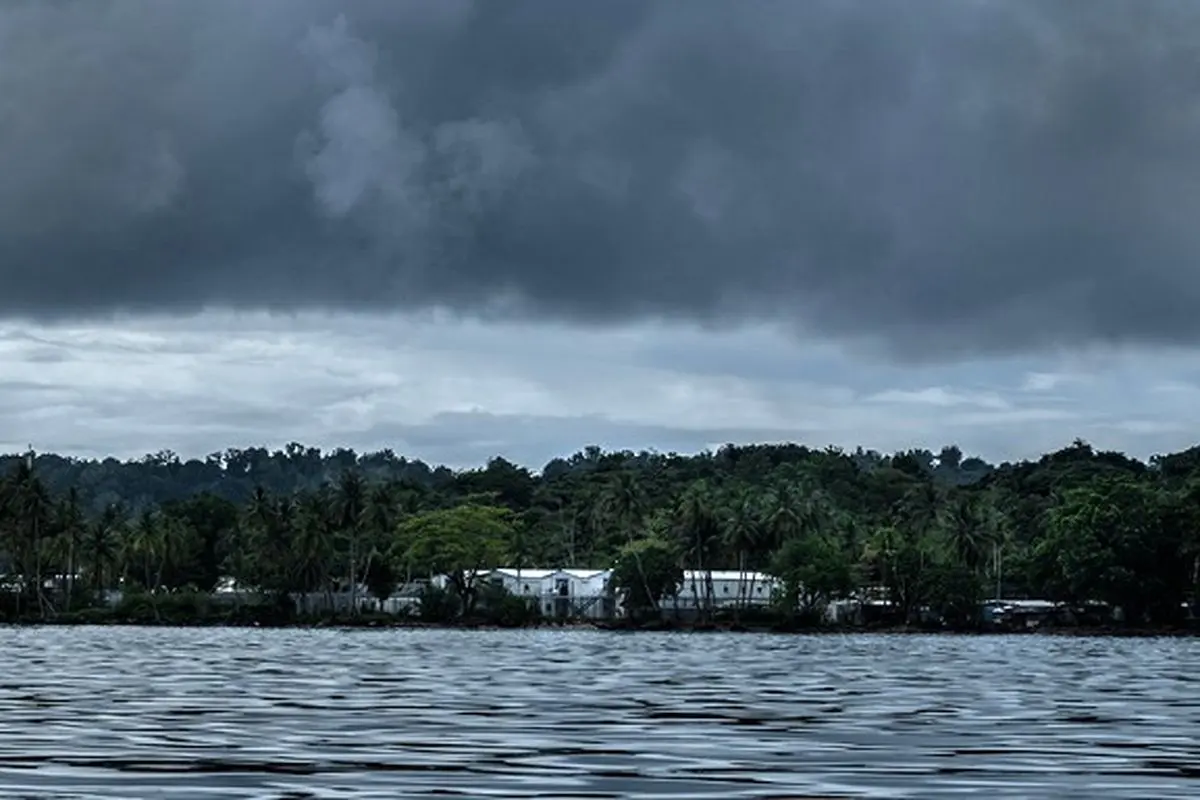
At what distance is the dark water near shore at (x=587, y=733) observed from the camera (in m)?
25.0

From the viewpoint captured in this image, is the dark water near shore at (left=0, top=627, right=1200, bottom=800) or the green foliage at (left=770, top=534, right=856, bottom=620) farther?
the green foliage at (left=770, top=534, right=856, bottom=620)

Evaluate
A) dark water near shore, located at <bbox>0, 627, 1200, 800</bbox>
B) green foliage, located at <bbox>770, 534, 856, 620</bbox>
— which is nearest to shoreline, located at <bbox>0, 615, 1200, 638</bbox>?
green foliage, located at <bbox>770, 534, 856, 620</bbox>

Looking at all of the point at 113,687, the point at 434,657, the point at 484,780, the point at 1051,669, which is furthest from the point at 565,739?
the point at 434,657

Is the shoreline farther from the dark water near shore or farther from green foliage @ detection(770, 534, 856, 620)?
the dark water near shore

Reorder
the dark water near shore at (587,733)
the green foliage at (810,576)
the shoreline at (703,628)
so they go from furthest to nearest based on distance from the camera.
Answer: the green foliage at (810,576) < the shoreline at (703,628) < the dark water near shore at (587,733)

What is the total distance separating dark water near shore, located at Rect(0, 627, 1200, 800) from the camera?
985 inches

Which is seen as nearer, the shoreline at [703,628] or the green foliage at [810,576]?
the shoreline at [703,628]

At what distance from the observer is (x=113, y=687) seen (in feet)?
165

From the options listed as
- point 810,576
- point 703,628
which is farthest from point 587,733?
point 810,576

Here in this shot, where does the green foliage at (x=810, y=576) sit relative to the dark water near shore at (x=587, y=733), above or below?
above

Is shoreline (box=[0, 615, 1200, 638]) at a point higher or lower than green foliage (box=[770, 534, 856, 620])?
lower

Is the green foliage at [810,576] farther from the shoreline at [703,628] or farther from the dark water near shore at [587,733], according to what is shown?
the dark water near shore at [587,733]

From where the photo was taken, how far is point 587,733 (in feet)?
111

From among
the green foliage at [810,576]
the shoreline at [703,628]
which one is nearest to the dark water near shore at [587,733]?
the shoreline at [703,628]
